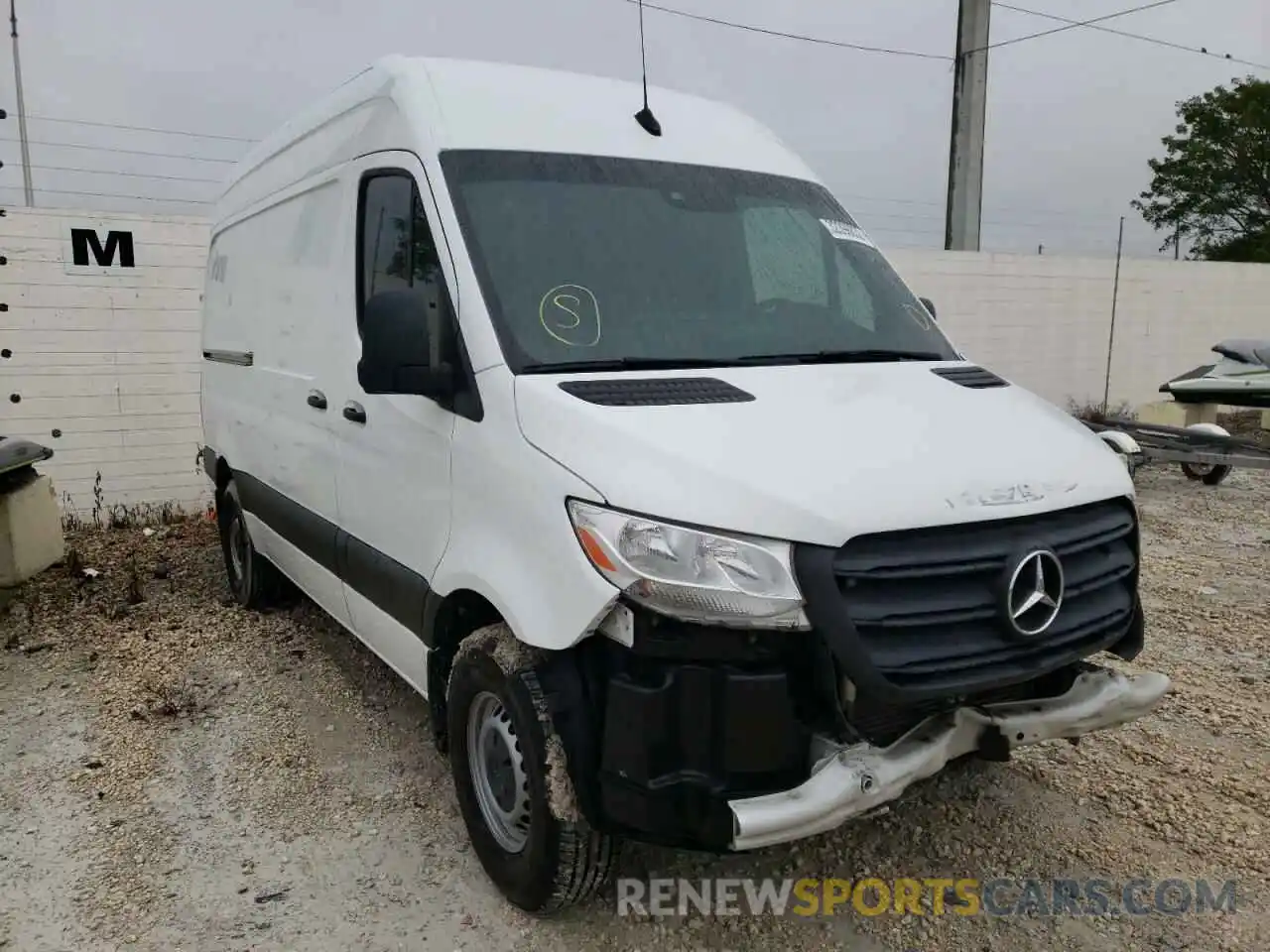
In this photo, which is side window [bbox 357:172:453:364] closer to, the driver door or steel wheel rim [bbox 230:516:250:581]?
the driver door

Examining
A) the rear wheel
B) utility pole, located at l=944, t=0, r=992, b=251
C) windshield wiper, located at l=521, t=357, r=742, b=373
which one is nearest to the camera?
windshield wiper, located at l=521, t=357, r=742, b=373

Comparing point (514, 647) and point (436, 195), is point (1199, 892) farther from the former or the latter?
point (436, 195)

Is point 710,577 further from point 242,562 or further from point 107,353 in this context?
point 107,353

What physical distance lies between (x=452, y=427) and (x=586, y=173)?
40.3 inches

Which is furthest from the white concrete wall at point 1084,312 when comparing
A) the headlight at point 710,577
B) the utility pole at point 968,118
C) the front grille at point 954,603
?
the headlight at point 710,577

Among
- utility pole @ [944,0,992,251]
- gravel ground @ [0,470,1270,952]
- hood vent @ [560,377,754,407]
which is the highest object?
utility pole @ [944,0,992,251]

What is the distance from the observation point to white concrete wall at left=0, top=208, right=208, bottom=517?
309 inches

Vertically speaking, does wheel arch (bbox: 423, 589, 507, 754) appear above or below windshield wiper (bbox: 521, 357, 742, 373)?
below

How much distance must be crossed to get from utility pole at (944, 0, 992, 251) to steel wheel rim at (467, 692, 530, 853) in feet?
41.2

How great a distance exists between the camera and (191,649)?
528 centimetres

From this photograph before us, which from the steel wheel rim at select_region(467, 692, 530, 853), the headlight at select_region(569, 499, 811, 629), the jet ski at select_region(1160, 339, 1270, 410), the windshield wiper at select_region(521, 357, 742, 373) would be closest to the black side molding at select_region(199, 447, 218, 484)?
the steel wheel rim at select_region(467, 692, 530, 853)

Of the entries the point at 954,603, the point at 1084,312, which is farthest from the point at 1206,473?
the point at 954,603

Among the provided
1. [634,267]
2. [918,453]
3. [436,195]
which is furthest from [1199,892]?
[436,195]

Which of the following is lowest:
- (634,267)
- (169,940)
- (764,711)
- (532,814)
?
(169,940)
